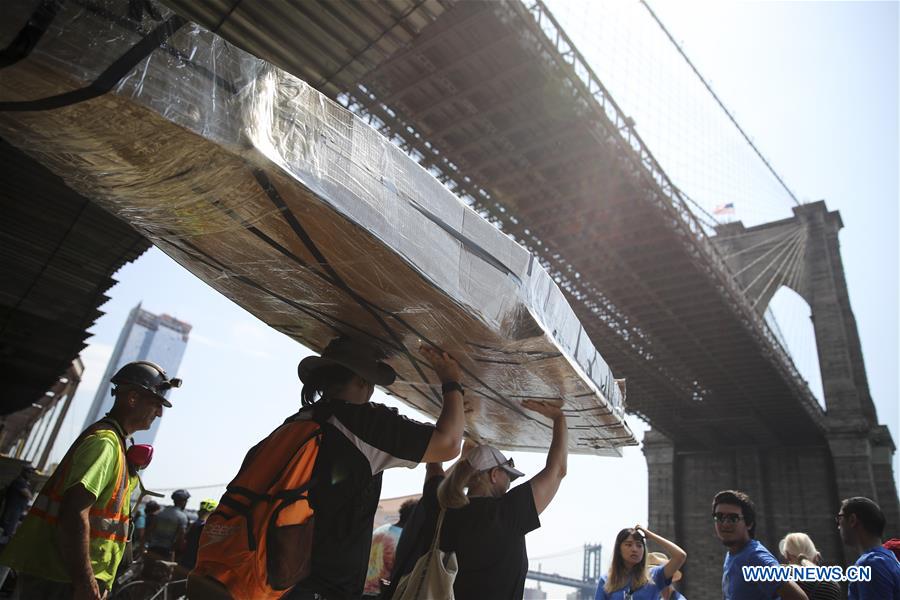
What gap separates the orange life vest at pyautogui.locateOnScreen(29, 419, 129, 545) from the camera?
2.00 m

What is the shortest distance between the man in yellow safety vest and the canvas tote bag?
1.18 metres

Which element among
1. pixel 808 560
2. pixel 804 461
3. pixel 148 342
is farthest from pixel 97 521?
pixel 148 342

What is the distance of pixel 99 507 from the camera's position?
2088 millimetres

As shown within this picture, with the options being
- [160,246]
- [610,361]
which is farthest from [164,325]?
[160,246]

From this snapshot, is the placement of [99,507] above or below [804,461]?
below

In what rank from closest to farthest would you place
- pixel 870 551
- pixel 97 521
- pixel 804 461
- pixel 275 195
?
pixel 275 195 < pixel 97 521 < pixel 870 551 < pixel 804 461

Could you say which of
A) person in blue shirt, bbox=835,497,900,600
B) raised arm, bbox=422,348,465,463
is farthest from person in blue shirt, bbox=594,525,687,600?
raised arm, bbox=422,348,465,463

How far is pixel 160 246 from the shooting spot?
6.48ft

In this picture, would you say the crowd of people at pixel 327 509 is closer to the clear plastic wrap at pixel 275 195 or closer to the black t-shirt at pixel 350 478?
the black t-shirt at pixel 350 478

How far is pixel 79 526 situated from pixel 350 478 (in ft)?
3.58

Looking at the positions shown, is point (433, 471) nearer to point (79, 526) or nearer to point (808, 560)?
point (79, 526)

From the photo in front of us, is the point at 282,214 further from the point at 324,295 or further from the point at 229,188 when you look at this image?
the point at 324,295

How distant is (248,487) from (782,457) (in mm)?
27204

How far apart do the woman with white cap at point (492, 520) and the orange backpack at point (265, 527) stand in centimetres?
97
